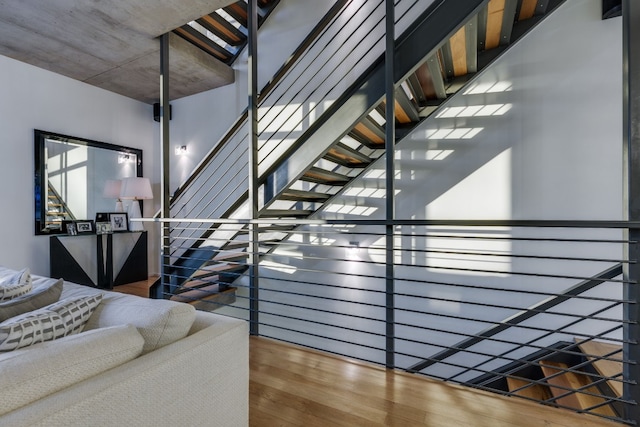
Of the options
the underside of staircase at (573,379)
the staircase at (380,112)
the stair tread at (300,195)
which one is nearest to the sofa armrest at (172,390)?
the staircase at (380,112)

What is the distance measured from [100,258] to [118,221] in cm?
60

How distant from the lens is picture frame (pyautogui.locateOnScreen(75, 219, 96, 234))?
3.78 metres

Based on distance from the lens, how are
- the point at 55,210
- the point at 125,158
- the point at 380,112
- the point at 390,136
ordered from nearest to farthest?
the point at 390,136 < the point at 380,112 < the point at 55,210 < the point at 125,158

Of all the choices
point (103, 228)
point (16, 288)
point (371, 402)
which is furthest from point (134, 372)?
point (103, 228)

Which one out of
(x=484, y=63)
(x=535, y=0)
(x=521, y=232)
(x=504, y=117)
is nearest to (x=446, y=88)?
(x=484, y=63)

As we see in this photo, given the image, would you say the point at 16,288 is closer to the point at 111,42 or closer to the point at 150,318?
the point at 150,318

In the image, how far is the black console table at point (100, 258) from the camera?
355cm

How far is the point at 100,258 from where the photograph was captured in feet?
12.5

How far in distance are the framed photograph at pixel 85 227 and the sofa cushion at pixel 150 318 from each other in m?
3.29

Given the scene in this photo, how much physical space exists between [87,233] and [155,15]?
2.74 meters

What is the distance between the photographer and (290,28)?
3.52 metres

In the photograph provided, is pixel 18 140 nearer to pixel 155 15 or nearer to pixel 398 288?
pixel 155 15

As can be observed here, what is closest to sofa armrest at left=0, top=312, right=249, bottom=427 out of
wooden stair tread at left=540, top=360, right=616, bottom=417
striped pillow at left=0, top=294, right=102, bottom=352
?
striped pillow at left=0, top=294, right=102, bottom=352

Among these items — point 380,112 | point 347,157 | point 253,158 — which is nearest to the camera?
point 253,158
